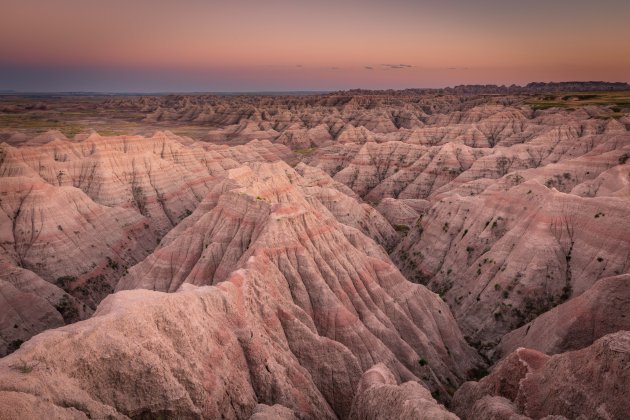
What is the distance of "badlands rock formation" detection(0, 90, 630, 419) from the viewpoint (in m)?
22.5

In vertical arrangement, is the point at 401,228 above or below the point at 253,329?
below

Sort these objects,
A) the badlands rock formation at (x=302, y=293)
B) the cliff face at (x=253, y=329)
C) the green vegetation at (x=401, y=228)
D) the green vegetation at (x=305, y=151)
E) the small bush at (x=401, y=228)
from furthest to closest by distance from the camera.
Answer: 1. the green vegetation at (x=305, y=151)
2. the small bush at (x=401, y=228)
3. the green vegetation at (x=401, y=228)
4. the badlands rock formation at (x=302, y=293)
5. the cliff face at (x=253, y=329)

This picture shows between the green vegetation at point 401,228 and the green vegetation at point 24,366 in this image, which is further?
the green vegetation at point 401,228

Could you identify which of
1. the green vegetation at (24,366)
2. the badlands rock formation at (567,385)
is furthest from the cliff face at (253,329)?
the badlands rock formation at (567,385)

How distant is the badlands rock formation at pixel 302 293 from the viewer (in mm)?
22453

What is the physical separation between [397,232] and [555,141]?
60.5 m

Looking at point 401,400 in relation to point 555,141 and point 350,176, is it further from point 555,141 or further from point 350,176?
point 555,141

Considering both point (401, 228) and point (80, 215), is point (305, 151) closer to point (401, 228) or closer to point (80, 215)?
point (401, 228)

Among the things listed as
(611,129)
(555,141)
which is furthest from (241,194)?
(611,129)

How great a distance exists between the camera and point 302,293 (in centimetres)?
4047

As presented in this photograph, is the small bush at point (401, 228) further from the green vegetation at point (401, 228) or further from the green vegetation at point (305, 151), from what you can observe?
the green vegetation at point (305, 151)

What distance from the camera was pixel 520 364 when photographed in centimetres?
2852

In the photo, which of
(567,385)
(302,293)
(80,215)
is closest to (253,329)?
(302,293)

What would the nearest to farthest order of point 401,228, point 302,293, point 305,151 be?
1. point 302,293
2. point 401,228
3. point 305,151
